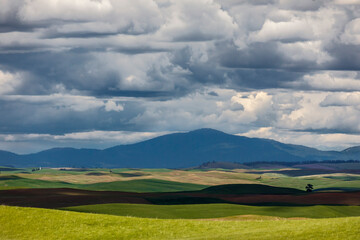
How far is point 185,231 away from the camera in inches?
2055

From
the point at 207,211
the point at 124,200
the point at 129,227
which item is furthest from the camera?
the point at 124,200

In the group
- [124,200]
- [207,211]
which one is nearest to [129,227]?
[207,211]

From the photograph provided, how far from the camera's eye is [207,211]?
297 ft

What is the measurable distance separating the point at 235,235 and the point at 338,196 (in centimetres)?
8682

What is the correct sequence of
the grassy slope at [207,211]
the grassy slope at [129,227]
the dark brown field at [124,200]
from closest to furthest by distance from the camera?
1. the grassy slope at [129,227]
2. the grassy slope at [207,211]
3. the dark brown field at [124,200]

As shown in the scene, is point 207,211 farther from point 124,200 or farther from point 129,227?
point 129,227

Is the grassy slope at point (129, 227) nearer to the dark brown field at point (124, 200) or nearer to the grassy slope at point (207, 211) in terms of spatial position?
the grassy slope at point (207, 211)

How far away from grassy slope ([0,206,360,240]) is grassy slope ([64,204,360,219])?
83.9 feet

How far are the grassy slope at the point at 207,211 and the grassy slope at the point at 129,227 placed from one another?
2558cm

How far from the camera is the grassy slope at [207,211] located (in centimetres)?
8444

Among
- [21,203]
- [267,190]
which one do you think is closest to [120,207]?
[21,203]

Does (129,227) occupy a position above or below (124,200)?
above

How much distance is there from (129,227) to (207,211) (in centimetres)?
3836

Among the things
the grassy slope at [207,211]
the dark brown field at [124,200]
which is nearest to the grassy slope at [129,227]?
the grassy slope at [207,211]
